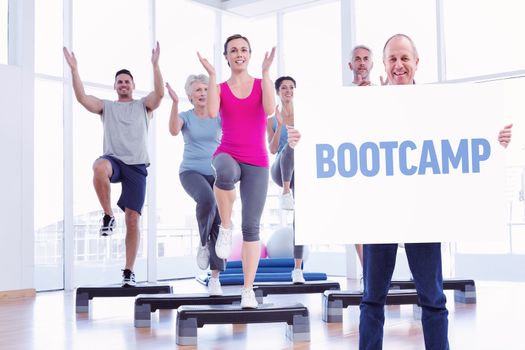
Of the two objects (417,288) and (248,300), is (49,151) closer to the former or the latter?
(248,300)

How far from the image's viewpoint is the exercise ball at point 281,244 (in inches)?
268

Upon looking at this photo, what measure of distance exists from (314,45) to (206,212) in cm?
446

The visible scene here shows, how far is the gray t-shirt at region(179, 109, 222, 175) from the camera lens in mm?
4105

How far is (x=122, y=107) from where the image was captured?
179 inches

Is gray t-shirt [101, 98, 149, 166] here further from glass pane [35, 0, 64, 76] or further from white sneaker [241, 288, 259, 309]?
glass pane [35, 0, 64, 76]

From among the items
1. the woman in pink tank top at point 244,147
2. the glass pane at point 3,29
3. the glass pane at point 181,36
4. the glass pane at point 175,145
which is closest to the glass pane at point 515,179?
the woman in pink tank top at point 244,147

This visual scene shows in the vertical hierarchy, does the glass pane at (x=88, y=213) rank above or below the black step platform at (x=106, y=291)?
above

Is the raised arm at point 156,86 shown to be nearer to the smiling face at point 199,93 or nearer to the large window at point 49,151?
the smiling face at point 199,93

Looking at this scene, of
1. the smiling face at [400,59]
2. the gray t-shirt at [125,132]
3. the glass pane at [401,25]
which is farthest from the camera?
the glass pane at [401,25]

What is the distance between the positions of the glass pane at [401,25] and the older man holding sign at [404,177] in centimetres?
483

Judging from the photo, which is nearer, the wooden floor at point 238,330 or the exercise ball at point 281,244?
the wooden floor at point 238,330

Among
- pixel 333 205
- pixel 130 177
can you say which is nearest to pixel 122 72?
pixel 130 177

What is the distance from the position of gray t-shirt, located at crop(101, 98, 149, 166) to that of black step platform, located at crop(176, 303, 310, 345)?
1.60 m

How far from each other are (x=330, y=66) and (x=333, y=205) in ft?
18.9
